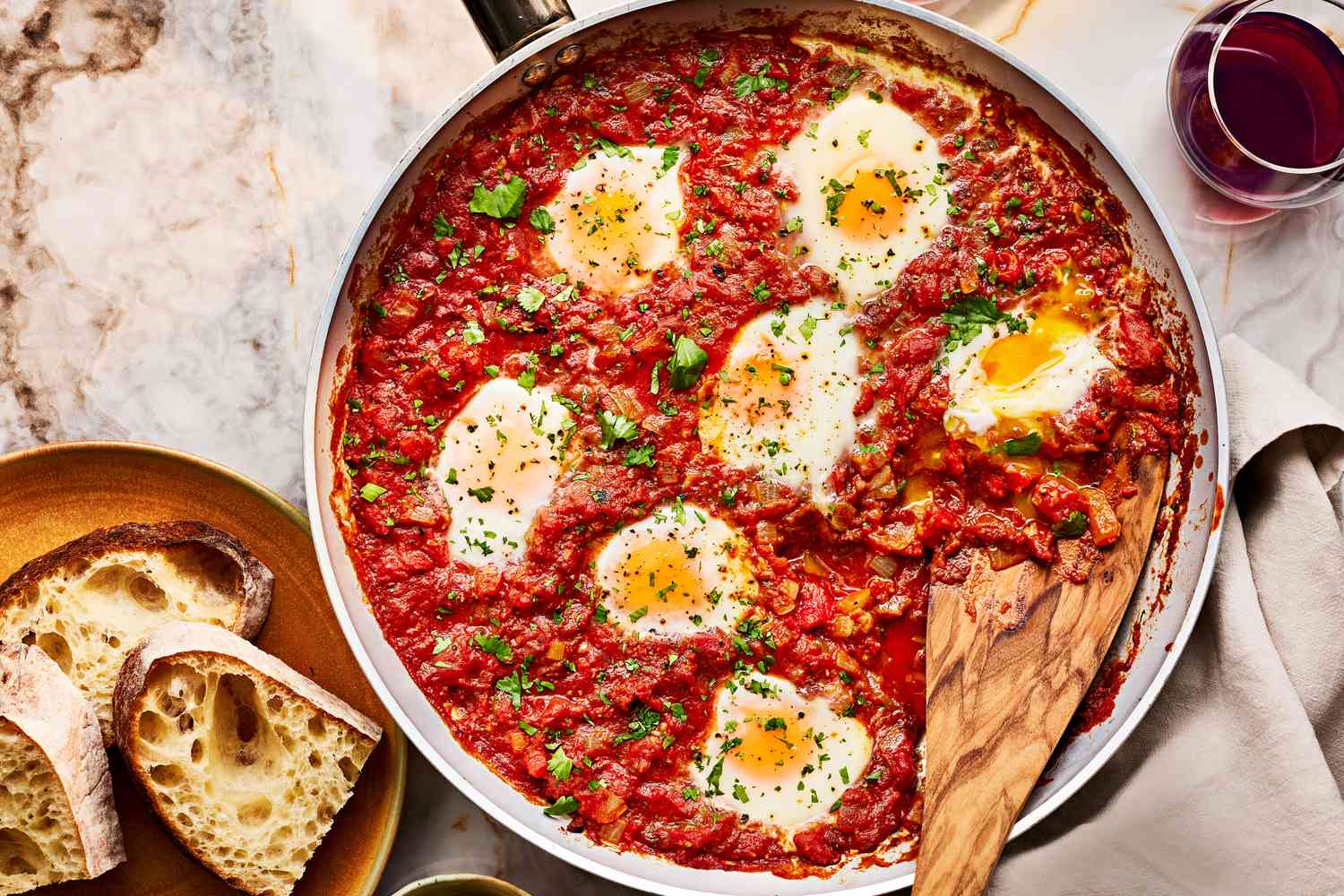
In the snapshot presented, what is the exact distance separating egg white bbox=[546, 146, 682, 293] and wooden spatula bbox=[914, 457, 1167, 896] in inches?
70.9

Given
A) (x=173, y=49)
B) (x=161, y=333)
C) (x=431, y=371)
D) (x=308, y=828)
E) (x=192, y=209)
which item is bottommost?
(x=308, y=828)

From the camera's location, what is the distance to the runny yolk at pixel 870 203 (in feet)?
13.5

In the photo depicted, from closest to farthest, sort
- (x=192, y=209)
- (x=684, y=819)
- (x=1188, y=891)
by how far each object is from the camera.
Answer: (x=1188, y=891) → (x=684, y=819) → (x=192, y=209)

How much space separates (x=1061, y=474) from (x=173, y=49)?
4187mm

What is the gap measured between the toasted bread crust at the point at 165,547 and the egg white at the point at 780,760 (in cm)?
191

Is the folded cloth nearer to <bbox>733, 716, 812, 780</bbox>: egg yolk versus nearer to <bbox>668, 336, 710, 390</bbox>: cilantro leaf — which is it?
<bbox>733, 716, 812, 780</bbox>: egg yolk

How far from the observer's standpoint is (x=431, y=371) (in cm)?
407

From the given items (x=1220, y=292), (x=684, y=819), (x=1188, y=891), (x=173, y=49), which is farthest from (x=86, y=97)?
(x=1188, y=891)

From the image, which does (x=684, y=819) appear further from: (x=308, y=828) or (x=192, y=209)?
(x=192, y=209)

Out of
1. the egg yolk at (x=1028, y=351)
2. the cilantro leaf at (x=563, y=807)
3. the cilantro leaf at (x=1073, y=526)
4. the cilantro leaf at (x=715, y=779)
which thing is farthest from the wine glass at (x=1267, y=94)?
the cilantro leaf at (x=563, y=807)

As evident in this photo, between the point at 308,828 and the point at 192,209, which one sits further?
the point at 192,209

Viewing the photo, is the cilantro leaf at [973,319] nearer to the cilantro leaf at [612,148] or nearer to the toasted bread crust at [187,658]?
the cilantro leaf at [612,148]

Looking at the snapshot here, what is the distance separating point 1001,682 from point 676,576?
132 cm

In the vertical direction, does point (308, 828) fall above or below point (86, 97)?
below
